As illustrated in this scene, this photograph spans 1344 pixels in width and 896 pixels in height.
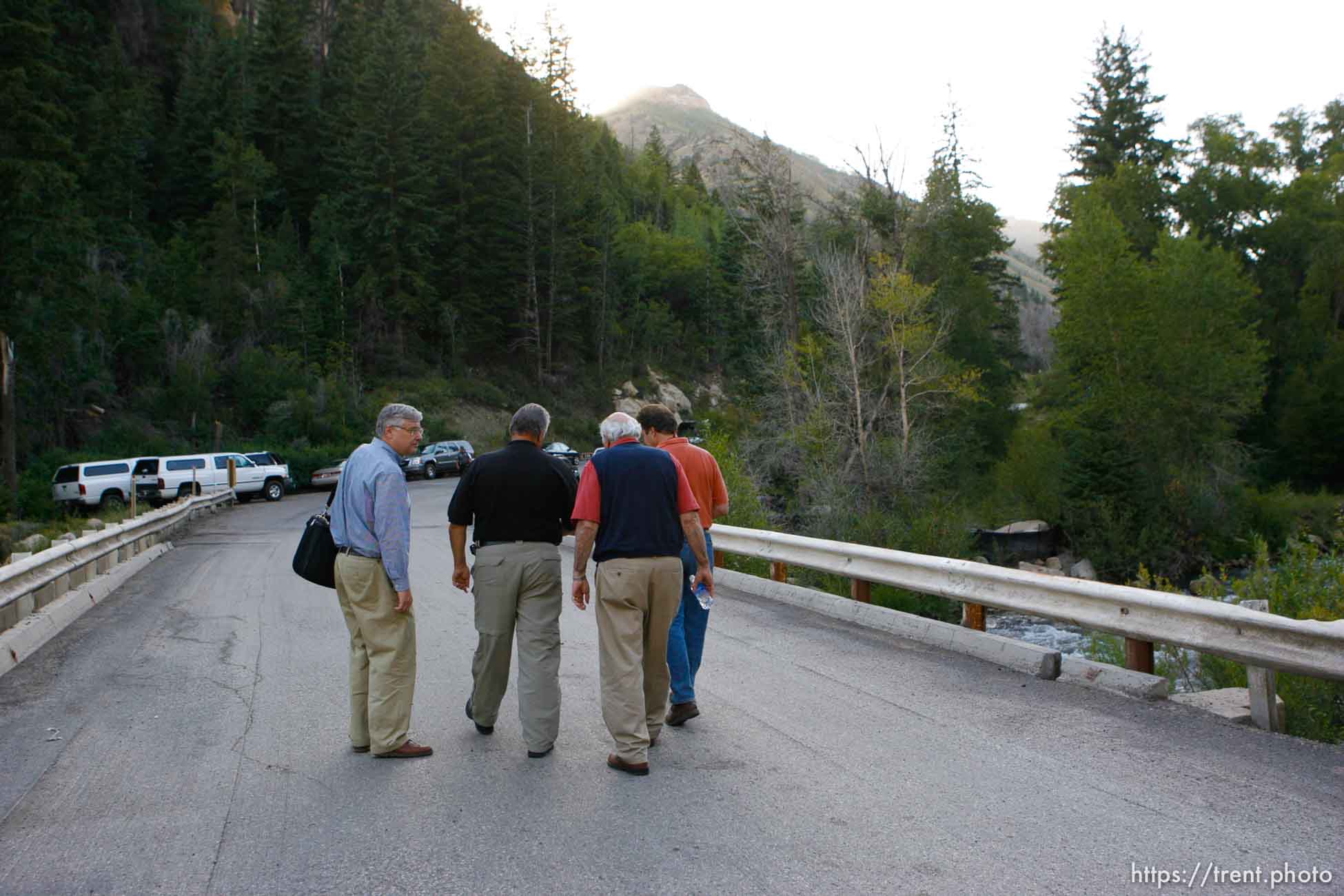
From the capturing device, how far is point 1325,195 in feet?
182

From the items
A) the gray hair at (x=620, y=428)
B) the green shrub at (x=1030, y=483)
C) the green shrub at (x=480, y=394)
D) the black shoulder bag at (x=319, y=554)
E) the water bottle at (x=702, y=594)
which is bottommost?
the green shrub at (x=1030, y=483)

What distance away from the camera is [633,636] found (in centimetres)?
584

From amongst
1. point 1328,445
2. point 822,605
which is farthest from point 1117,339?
point 822,605

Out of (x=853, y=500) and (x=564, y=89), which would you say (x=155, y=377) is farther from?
(x=564, y=89)

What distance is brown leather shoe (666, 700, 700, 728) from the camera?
652 cm

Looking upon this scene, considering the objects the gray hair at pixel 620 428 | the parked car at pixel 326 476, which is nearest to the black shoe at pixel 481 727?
the gray hair at pixel 620 428

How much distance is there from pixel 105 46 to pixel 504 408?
1171 inches

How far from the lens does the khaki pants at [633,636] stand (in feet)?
18.4

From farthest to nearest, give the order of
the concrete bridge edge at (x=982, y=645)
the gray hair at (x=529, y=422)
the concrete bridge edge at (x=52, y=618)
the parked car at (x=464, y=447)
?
the parked car at (x=464, y=447) → the concrete bridge edge at (x=52, y=618) → the concrete bridge edge at (x=982, y=645) → the gray hair at (x=529, y=422)

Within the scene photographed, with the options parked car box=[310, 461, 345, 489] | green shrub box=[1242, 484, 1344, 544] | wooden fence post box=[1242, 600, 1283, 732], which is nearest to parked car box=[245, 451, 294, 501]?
parked car box=[310, 461, 345, 489]

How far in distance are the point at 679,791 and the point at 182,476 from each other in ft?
110

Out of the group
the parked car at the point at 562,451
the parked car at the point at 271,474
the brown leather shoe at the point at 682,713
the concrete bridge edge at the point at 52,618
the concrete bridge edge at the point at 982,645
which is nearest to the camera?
the brown leather shoe at the point at 682,713

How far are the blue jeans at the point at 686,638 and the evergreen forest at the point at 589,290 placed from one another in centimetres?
1058

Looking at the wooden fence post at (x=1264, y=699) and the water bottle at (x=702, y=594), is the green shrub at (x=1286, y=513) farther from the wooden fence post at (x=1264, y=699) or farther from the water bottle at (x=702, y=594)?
the water bottle at (x=702, y=594)
